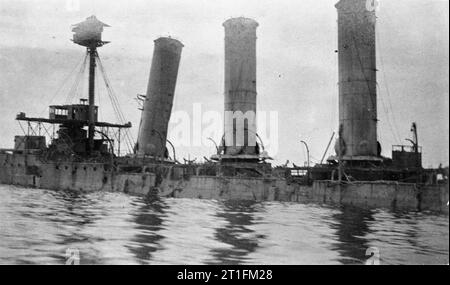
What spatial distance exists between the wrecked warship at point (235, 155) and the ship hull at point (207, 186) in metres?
0.06

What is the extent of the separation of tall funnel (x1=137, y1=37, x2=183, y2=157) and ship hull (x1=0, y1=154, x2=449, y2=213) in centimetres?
592

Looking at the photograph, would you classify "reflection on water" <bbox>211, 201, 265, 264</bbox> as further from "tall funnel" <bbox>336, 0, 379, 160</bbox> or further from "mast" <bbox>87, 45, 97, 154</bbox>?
"mast" <bbox>87, 45, 97, 154</bbox>

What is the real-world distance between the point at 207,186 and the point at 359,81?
41.1 feet

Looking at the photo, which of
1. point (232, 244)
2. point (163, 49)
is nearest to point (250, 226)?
point (232, 244)

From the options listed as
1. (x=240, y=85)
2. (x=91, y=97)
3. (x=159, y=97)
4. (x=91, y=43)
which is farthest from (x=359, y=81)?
(x=91, y=43)

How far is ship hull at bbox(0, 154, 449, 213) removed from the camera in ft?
71.8

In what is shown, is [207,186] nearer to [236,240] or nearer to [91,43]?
→ [236,240]

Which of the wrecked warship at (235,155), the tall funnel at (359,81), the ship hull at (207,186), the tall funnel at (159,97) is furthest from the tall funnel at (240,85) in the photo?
the tall funnel at (159,97)

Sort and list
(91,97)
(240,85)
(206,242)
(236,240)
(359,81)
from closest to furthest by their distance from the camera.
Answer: (206,242) → (236,240) → (359,81) → (240,85) → (91,97)

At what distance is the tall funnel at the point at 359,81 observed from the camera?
A: 27.2 metres

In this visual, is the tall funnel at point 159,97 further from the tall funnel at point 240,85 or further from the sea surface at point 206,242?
the sea surface at point 206,242

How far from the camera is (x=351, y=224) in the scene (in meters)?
13.9

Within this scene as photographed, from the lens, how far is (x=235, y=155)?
104 ft
